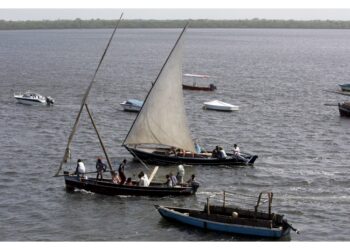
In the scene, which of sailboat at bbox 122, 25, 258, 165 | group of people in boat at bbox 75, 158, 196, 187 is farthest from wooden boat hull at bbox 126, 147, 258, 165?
group of people in boat at bbox 75, 158, 196, 187

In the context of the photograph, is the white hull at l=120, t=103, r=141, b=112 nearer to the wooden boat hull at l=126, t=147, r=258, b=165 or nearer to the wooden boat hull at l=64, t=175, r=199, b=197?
the wooden boat hull at l=126, t=147, r=258, b=165

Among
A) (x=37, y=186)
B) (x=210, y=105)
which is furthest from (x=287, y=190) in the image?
(x=210, y=105)

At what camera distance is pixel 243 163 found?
68875mm

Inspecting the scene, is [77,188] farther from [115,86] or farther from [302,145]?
[115,86]

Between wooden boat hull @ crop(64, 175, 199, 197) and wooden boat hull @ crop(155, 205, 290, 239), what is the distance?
608 centimetres

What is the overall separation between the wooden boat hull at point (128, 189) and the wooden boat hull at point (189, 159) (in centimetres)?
1041

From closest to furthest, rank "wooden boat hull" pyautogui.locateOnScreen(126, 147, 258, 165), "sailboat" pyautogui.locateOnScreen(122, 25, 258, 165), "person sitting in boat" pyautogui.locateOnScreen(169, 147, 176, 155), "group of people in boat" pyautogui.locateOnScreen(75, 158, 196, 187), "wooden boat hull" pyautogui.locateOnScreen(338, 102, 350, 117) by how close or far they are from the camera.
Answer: "group of people in boat" pyautogui.locateOnScreen(75, 158, 196, 187) < "sailboat" pyautogui.locateOnScreen(122, 25, 258, 165) < "wooden boat hull" pyautogui.locateOnScreen(126, 147, 258, 165) < "person sitting in boat" pyautogui.locateOnScreen(169, 147, 176, 155) < "wooden boat hull" pyautogui.locateOnScreen(338, 102, 350, 117)

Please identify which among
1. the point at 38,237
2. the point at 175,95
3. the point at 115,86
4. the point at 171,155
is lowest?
the point at 38,237

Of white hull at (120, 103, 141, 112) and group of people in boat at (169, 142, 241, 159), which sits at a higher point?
white hull at (120, 103, 141, 112)

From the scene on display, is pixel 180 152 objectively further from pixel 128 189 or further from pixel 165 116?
pixel 128 189

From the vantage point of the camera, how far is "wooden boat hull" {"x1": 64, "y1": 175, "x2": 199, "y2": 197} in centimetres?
5716

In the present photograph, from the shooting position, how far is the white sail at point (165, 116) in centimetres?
6212

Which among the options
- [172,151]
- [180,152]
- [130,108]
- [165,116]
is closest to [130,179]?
[165,116]

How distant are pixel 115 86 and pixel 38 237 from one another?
91.2 m
